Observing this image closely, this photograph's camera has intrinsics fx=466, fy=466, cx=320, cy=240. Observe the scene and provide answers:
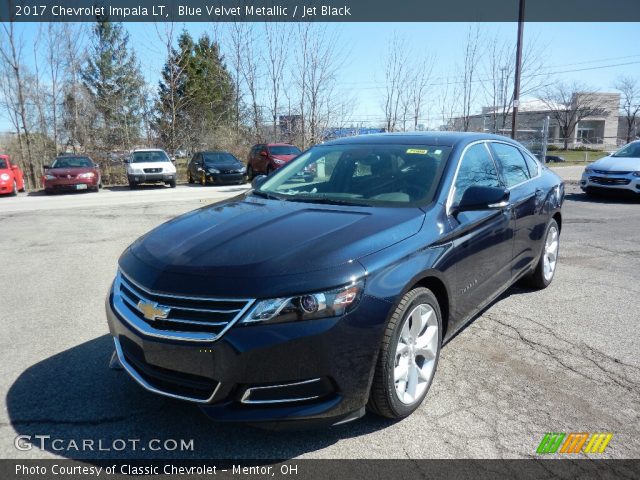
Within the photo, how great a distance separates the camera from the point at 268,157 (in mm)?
20266

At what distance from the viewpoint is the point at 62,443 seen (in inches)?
103

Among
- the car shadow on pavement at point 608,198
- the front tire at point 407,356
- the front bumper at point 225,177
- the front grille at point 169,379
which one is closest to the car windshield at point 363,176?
the front tire at point 407,356

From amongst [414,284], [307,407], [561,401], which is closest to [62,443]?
[307,407]

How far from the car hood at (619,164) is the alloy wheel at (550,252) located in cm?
891

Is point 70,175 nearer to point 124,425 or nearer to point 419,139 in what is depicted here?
point 419,139

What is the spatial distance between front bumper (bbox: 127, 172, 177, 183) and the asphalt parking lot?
45.3 ft

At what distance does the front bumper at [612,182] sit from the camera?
12234 mm

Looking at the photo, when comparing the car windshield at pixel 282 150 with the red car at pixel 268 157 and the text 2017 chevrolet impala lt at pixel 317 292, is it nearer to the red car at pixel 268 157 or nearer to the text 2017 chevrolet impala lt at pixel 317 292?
the red car at pixel 268 157

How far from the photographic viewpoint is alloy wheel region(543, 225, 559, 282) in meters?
5.21

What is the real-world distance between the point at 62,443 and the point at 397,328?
198 centimetres

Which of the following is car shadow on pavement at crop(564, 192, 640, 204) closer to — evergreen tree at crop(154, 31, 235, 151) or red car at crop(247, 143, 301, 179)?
red car at crop(247, 143, 301, 179)

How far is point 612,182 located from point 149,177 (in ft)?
54.0

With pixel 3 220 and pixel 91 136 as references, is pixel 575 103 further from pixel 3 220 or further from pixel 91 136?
pixel 3 220

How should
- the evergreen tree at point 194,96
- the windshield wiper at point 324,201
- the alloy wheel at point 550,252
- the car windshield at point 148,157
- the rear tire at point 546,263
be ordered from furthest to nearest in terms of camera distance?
the evergreen tree at point 194,96 → the car windshield at point 148,157 → the alloy wheel at point 550,252 → the rear tire at point 546,263 → the windshield wiper at point 324,201
